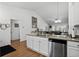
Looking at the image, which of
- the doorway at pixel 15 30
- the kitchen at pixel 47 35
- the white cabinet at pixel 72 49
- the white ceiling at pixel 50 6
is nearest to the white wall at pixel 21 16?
the kitchen at pixel 47 35

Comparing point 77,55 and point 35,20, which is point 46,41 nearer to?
point 77,55

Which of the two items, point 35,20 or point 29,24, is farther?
point 35,20

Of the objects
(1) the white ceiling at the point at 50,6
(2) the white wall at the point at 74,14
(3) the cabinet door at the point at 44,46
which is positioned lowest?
(3) the cabinet door at the point at 44,46

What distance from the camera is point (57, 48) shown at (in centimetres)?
262

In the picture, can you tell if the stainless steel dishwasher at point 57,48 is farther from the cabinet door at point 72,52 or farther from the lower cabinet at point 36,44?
the lower cabinet at point 36,44

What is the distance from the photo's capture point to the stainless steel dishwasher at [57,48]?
2514mm

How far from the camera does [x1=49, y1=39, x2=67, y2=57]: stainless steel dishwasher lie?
2514mm

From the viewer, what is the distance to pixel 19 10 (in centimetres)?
625

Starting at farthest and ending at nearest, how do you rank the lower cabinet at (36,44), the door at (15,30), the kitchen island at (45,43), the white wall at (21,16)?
the door at (15,30) < the white wall at (21,16) < the lower cabinet at (36,44) < the kitchen island at (45,43)

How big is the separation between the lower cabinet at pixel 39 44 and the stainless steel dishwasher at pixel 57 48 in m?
0.27

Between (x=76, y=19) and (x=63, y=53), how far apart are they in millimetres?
1284

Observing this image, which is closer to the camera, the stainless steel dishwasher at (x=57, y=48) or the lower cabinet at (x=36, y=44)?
the stainless steel dishwasher at (x=57, y=48)

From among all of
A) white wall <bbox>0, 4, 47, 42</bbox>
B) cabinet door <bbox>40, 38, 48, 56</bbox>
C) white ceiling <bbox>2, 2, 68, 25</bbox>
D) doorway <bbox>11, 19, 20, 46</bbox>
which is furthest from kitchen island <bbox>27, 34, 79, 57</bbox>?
doorway <bbox>11, 19, 20, 46</bbox>

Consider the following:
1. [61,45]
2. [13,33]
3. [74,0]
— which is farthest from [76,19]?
[13,33]
